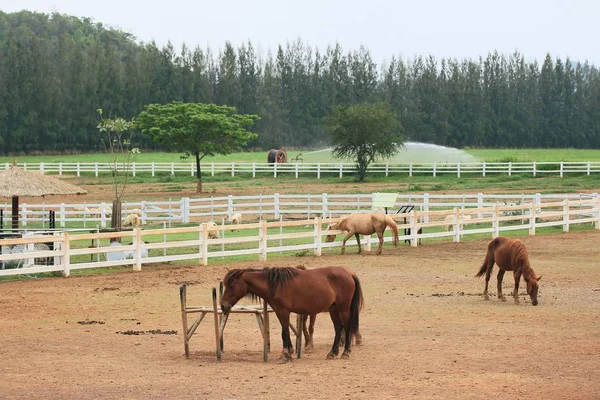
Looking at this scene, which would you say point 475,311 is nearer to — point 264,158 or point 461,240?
point 461,240

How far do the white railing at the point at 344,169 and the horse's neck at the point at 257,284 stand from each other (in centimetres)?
4394

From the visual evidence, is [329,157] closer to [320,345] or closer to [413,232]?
[413,232]

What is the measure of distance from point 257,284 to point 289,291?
0.43 meters

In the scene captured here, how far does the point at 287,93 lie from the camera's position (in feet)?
395

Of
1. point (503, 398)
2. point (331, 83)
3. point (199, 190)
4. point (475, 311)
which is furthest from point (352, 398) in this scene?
point (331, 83)

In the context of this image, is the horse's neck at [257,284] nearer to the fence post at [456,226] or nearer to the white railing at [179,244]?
the white railing at [179,244]

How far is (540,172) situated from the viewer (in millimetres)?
Result: 58312

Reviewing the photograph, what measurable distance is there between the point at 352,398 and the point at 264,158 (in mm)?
79249

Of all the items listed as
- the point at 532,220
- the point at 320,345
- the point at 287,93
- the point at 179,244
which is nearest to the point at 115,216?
the point at 179,244

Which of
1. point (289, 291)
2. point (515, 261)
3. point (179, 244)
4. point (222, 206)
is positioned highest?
point (289, 291)

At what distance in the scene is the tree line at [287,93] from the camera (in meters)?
97.3

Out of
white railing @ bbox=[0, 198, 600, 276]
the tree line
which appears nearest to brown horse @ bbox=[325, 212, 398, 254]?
white railing @ bbox=[0, 198, 600, 276]

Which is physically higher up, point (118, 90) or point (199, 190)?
point (118, 90)

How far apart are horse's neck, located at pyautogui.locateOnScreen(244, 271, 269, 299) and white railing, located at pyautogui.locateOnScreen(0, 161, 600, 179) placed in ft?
144
